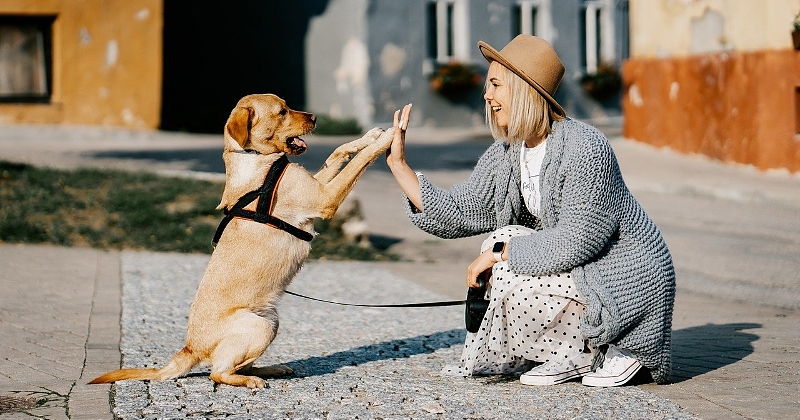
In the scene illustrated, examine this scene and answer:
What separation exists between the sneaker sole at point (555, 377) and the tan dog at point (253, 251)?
1249 mm

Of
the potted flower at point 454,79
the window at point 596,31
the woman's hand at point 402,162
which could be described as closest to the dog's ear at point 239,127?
the woman's hand at point 402,162

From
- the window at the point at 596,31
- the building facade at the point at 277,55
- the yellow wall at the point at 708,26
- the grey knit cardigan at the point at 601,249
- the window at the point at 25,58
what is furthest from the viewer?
the window at the point at 596,31

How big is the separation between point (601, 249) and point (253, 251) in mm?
1692

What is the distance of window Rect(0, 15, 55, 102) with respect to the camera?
71.6 feet

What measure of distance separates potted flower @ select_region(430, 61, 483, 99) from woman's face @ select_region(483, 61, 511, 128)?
66.5 ft

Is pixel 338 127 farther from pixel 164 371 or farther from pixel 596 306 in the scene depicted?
pixel 596 306

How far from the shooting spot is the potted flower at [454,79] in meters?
25.4

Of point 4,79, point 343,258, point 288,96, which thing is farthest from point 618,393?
point 288,96

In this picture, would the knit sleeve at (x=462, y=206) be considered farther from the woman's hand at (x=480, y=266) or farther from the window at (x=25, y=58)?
the window at (x=25, y=58)

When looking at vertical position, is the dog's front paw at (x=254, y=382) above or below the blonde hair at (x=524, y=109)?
below

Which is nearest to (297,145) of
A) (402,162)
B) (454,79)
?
(402,162)

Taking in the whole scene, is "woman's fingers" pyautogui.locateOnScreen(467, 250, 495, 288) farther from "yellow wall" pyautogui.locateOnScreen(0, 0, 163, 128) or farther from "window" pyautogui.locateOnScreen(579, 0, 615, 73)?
"window" pyautogui.locateOnScreen(579, 0, 615, 73)

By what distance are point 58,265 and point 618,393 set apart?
225 inches

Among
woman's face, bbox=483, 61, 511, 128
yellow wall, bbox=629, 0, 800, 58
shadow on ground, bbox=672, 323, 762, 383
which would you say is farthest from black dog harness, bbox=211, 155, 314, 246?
yellow wall, bbox=629, 0, 800, 58
